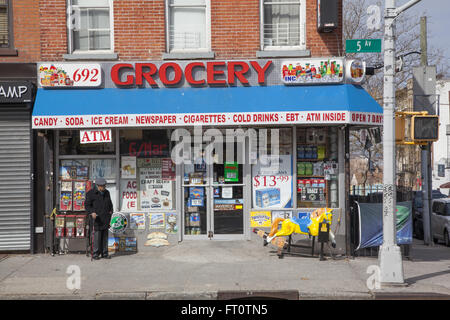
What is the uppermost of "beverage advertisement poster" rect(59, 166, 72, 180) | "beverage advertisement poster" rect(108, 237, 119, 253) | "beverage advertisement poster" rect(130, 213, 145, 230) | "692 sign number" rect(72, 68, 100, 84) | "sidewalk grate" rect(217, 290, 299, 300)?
"692 sign number" rect(72, 68, 100, 84)

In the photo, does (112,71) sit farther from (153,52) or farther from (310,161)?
(310,161)

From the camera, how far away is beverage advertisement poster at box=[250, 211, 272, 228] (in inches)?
465

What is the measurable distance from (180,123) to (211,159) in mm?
1426

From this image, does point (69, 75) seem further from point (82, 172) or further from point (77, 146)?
point (82, 172)

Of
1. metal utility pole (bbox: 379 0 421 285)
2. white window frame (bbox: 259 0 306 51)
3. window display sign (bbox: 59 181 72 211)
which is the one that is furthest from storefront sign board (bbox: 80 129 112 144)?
metal utility pole (bbox: 379 0 421 285)

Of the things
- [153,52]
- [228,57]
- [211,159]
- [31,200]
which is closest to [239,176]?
[211,159]

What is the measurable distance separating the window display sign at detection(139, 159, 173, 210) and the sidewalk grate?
13.2ft

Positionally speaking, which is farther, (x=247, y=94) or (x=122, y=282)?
(x=247, y=94)

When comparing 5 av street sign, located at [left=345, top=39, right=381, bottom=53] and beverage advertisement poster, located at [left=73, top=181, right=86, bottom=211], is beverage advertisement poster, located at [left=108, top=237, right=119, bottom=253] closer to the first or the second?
beverage advertisement poster, located at [left=73, top=181, right=86, bottom=211]

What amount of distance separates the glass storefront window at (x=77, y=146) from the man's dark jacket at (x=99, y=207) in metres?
1.29

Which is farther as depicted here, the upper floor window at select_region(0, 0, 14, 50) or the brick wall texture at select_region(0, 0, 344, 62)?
the upper floor window at select_region(0, 0, 14, 50)

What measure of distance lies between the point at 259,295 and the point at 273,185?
3.98m

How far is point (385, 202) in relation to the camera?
357 inches

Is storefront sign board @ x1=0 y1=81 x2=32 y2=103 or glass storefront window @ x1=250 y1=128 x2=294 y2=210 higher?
storefront sign board @ x1=0 y1=81 x2=32 y2=103
